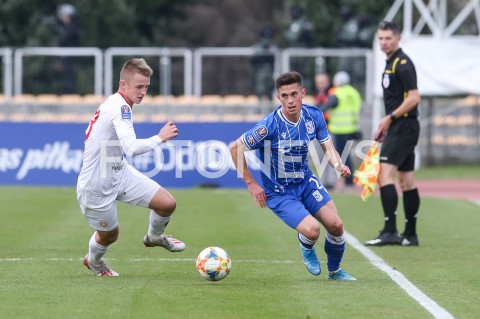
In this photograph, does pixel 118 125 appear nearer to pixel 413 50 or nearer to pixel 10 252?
pixel 10 252

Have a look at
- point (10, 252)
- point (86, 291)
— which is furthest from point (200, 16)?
point (86, 291)

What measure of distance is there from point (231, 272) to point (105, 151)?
1.61 meters

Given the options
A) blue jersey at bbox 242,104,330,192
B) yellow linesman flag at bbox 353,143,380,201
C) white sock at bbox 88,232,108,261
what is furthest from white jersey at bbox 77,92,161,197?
yellow linesman flag at bbox 353,143,380,201

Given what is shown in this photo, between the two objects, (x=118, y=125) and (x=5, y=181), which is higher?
(x=118, y=125)

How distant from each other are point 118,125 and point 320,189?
1774 mm

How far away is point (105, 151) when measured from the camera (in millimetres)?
9500

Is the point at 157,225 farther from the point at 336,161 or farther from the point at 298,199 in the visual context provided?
the point at 336,161

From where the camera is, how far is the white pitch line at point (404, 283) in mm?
7812

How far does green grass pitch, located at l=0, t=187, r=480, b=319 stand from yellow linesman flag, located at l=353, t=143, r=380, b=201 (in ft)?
2.29

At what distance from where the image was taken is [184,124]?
21.6m

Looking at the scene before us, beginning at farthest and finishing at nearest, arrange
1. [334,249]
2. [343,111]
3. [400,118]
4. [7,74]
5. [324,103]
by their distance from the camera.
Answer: [7,74] → [324,103] → [343,111] → [400,118] → [334,249]

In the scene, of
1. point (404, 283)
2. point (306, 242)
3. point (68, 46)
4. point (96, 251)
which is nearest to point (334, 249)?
point (306, 242)

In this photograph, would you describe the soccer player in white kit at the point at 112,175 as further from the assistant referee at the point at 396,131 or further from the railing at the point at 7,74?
the railing at the point at 7,74

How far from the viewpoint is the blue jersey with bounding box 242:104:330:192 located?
31.2ft
